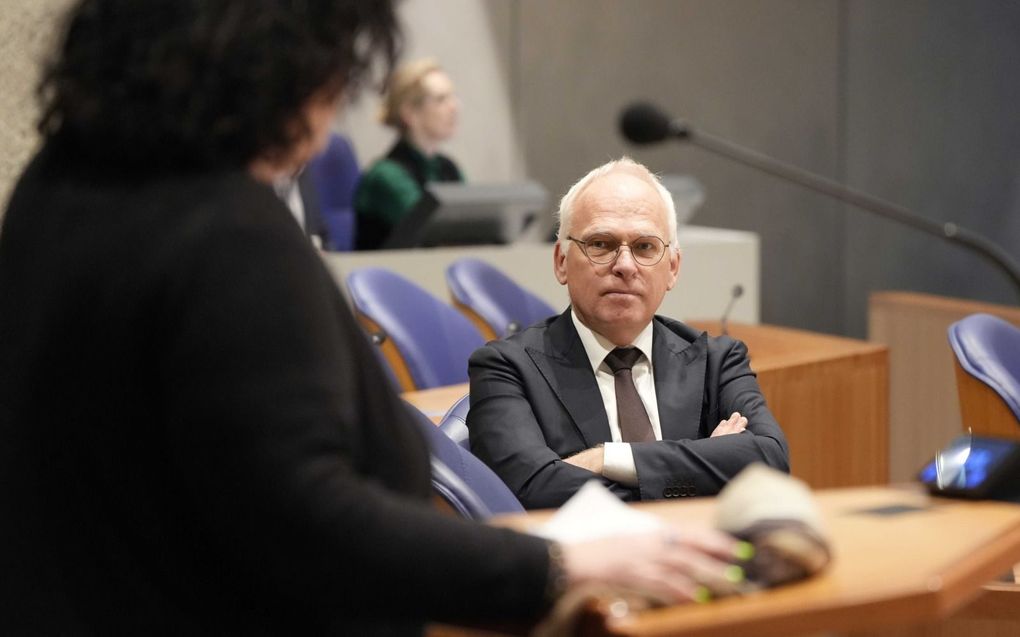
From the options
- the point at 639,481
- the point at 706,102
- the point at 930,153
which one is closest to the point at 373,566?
the point at 639,481

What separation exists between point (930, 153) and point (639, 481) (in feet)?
21.7

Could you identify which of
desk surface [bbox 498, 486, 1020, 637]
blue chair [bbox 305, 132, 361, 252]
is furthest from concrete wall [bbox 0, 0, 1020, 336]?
desk surface [bbox 498, 486, 1020, 637]

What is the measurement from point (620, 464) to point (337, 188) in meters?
4.13

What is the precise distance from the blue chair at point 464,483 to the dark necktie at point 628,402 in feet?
1.02

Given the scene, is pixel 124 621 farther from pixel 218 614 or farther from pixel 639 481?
pixel 639 481

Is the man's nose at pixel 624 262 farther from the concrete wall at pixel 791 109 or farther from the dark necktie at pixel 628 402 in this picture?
the concrete wall at pixel 791 109

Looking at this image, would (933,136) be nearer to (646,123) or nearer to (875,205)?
(646,123)

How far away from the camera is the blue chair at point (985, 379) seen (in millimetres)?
2939

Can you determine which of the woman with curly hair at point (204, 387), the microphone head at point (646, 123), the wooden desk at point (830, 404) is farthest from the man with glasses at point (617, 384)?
the microphone head at point (646, 123)

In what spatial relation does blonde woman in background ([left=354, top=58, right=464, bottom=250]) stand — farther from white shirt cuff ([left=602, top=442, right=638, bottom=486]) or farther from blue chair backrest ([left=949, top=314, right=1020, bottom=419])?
white shirt cuff ([left=602, top=442, right=638, bottom=486])

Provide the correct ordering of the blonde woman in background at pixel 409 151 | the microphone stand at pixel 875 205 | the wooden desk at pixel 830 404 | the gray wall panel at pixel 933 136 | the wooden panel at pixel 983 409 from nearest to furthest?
the wooden panel at pixel 983 409 < the microphone stand at pixel 875 205 < the wooden desk at pixel 830 404 < the blonde woman in background at pixel 409 151 < the gray wall panel at pixel 933 136

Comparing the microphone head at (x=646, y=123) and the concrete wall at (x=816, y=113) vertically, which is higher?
the microphone head at (x=646, y=123)

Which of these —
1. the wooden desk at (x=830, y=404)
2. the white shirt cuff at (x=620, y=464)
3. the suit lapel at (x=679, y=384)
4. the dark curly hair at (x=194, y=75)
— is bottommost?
the wooden desk at (x=830, y=404)

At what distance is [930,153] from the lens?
27.0 ft
